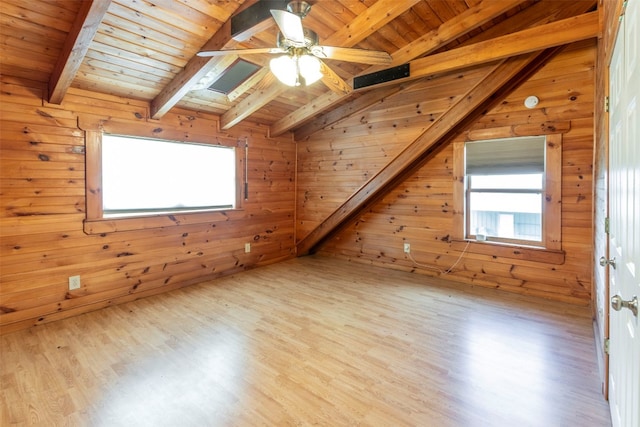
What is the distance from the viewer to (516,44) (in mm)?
2836

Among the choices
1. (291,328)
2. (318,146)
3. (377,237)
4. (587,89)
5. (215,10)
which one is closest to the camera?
(215,10)

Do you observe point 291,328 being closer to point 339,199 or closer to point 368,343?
point 368,343

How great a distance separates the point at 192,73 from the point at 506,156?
11.7 feet

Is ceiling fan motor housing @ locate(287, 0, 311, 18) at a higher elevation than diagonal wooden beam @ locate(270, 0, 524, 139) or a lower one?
lower

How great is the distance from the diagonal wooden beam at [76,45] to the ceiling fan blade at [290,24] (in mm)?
1057

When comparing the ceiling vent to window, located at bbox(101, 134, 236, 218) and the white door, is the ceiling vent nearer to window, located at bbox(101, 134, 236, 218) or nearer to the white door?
window, located at bbox(101, 134, 236, 218)

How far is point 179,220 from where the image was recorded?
398 centimetres

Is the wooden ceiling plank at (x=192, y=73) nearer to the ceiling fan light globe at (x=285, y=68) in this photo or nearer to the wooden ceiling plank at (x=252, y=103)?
the ceiling fan light globe at (x=285, y=68)

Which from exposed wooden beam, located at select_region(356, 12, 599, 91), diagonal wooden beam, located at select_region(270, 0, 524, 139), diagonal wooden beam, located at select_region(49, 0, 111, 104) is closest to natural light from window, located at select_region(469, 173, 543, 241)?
exposed wooden beam, located at select_region(356, 12, 599, 91)

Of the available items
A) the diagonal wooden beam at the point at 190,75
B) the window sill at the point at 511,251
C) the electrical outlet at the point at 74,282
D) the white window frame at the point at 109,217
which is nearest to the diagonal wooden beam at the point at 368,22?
the diagonal wooden beam at the point at 190,75

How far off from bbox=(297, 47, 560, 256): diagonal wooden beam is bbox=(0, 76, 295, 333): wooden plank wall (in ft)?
6.69

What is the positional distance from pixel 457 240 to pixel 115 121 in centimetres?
425

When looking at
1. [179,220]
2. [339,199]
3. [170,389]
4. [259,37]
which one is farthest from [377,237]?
[170,389]

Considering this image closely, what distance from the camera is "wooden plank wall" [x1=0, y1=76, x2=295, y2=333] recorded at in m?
2.80
